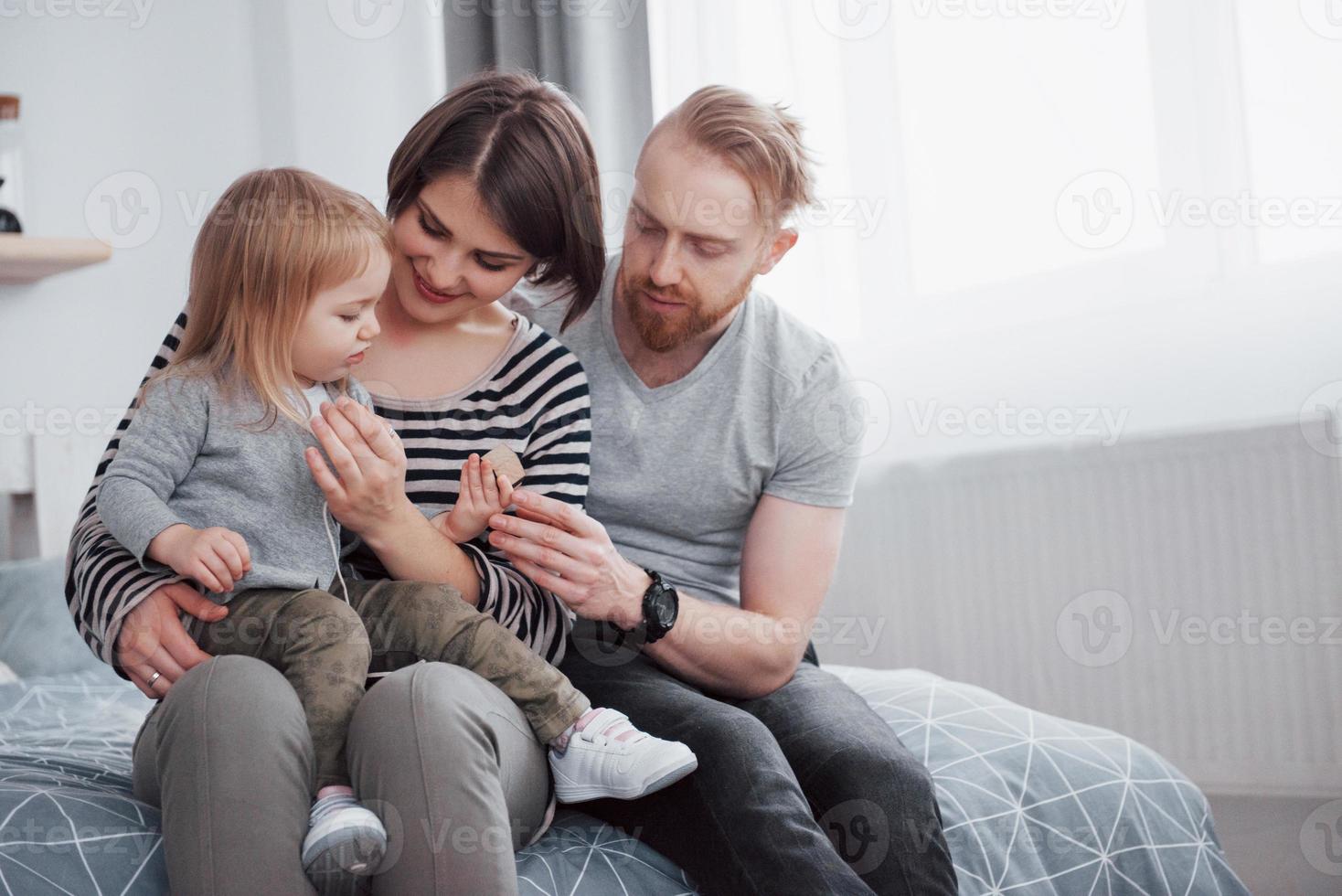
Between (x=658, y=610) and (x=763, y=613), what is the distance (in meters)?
0.18

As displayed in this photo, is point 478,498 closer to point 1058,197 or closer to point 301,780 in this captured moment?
point 301,780

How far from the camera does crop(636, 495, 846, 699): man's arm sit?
1.28 m

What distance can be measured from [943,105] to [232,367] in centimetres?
161

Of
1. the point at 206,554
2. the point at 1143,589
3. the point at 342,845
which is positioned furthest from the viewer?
the point at 1143,589

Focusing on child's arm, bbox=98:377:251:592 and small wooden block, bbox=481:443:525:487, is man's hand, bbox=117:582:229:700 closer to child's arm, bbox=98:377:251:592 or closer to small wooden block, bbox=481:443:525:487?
child's arm, bbox=98:377:251:592

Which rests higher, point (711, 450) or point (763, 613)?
point (711, 450)

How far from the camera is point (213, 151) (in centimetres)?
282

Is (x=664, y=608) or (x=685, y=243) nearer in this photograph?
(x=664, y=608)

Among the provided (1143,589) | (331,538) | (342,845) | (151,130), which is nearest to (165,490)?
(331,538)

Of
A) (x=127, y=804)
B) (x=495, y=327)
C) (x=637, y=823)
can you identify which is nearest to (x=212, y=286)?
(x=495, y=327)

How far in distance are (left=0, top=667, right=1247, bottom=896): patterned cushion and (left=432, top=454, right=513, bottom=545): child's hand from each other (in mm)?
300

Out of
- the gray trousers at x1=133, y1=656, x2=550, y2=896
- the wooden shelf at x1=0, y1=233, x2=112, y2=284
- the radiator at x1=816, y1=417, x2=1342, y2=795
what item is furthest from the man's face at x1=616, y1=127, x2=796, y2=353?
the wooden shelf at x1=0, y1=233, x2=112, y2=284

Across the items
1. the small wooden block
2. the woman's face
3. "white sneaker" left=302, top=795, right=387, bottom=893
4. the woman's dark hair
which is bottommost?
"white sneaker" left=302, top=795, right=387, bottom=893

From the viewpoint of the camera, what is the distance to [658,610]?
123 centimetres
